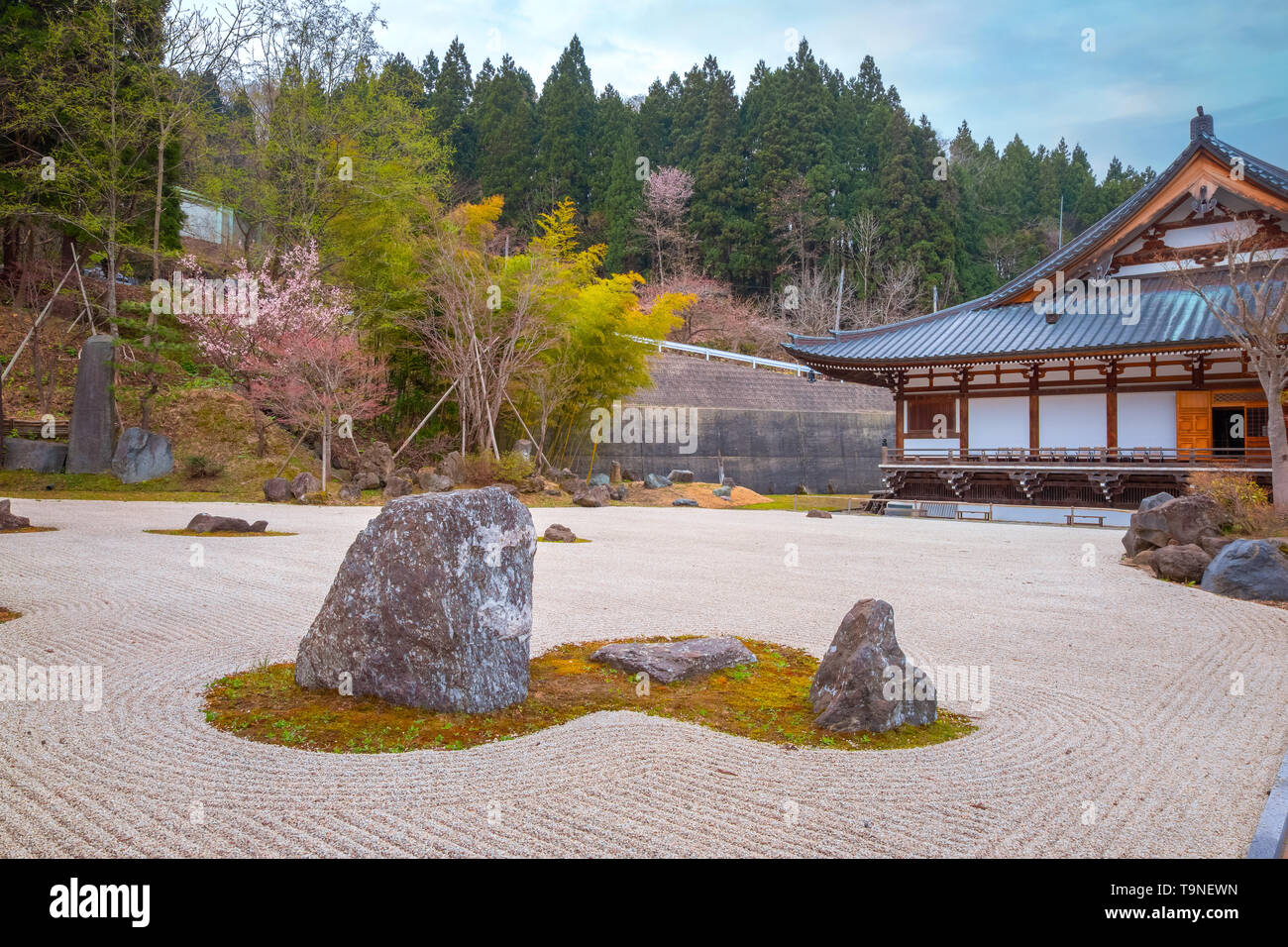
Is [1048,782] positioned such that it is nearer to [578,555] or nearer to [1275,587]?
[1275,587]

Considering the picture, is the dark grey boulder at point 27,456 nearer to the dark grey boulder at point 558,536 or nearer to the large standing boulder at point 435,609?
the dark grey boulder at point 558,536

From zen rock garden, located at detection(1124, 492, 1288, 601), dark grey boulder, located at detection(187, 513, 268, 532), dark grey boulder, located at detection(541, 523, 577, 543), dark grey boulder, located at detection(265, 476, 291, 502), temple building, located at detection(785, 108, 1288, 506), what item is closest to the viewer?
zen rock garden, located at detection(1124, 492, 1288, 601)

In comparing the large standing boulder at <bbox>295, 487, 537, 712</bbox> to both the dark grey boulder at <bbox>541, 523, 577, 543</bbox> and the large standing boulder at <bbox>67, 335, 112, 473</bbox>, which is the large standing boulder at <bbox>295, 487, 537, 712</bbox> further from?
the large standing boulder at <bbox>67, 335, 112, 473</bbox>

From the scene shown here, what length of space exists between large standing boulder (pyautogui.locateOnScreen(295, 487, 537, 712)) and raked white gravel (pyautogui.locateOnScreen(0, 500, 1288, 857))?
0.50 meters

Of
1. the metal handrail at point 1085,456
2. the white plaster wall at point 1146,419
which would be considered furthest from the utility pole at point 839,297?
the white plaster wall at point 1146,419

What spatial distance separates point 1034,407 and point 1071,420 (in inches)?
30.7

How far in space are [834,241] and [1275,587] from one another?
34.9 meters

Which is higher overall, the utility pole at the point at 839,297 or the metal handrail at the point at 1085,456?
the utility pole at the point at 839,297

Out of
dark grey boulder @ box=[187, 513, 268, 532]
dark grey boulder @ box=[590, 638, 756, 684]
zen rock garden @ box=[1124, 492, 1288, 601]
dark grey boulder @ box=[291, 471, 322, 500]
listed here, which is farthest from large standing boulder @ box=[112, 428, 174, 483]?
zen rock garden @ box=[1124, 492, 1288, 601]

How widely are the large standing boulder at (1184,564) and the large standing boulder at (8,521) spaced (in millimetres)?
13333

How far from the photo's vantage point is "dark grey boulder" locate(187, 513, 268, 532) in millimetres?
11125

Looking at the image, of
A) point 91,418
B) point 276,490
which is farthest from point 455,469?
point 91,418

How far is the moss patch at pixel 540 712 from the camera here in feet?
12.1

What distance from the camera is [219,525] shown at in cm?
1123
